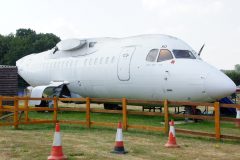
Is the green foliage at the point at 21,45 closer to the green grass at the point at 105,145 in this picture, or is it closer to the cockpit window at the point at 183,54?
the cockpit window at the point at 183,54

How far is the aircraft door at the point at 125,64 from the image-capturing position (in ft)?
57.7

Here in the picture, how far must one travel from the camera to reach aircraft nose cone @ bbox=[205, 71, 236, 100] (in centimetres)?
1454

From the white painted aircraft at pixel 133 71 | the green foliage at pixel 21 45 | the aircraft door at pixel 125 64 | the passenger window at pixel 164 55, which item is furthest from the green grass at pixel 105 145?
the green foliage at pixel 21 45

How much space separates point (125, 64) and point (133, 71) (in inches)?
27.8

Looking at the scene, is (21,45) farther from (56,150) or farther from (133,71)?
(56,150)

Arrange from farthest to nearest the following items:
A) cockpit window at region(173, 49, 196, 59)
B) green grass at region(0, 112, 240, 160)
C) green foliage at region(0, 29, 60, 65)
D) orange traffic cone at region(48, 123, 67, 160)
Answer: green foliage at region(0, 29, 60, 65) → cockpit window at region(173, 49, 196, 59) → green grass at region(0, 112, 240, 160) → orange traffic cone at region(48, 123, 67, 160)

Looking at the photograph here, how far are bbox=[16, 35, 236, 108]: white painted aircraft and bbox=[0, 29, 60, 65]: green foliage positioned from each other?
45.6 metres

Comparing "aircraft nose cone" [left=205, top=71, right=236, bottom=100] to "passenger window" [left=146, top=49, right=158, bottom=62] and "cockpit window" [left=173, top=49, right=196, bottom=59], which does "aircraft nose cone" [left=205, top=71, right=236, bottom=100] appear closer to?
"cockpit window" [left=173, top=49, right=196, bottom=59]

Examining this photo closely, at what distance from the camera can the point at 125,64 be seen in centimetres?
1772

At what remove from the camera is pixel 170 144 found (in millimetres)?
9867

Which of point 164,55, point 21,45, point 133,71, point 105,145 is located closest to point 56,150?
point 105,145

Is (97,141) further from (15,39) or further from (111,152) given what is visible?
(15,39)

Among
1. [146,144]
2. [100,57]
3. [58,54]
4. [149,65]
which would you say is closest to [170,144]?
[146,144]

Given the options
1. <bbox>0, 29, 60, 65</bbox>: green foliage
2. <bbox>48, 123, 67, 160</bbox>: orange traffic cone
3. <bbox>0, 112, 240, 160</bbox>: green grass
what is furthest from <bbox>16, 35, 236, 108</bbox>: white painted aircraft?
<bbox>0, 29, 60, 65</bbox>: green foliage
